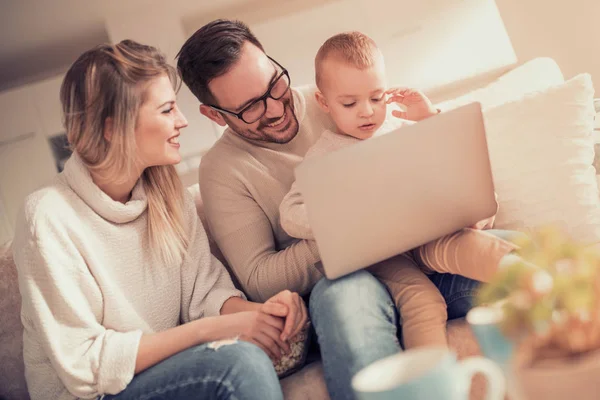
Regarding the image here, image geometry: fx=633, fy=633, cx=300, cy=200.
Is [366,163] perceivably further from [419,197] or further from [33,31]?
[33,31]

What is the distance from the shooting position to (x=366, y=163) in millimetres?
1085

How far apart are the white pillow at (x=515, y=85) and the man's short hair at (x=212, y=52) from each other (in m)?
0.61

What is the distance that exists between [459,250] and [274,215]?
0.59 meters

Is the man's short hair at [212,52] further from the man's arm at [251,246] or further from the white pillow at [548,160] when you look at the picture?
the white pillow at [548,160]

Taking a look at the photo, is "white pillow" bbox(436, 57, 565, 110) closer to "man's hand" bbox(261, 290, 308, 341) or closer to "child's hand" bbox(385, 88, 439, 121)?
"child's hand" bbox(385, 88, 439, 121)

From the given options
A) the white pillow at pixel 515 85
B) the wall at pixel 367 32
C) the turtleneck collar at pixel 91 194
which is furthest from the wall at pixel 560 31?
the turtleneck collar at pixel 91 194

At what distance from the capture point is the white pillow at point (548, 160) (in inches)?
62.6

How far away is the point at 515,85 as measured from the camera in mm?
1929

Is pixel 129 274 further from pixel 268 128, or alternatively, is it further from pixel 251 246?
pixel 268 128

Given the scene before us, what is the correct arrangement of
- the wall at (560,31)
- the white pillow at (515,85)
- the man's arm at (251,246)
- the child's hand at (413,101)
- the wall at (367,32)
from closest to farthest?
the man's arm at (251,246), the child's hand at (413,101), the white pillow at (515,85), the wall at (560,31), the wall at (367,32)

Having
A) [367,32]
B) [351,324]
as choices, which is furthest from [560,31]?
[351,324]

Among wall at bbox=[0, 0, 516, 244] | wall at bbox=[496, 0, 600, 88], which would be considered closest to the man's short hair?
wall at bbox=[496, 0, 600, 88]

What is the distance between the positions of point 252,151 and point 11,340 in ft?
2.54

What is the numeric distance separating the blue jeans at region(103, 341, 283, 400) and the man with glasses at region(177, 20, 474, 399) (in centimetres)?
33
